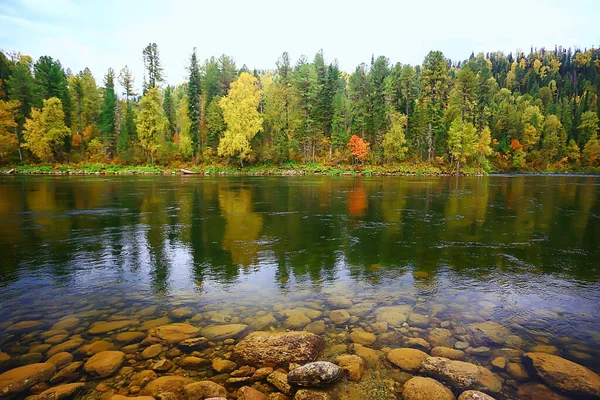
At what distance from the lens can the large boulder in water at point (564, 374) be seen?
5258mm

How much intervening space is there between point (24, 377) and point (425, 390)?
6180 mm

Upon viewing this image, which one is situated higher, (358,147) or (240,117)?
(240,117)

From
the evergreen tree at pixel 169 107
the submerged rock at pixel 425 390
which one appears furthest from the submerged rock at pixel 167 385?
the evergreen tree at pixel 169 107

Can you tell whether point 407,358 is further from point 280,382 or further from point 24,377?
point 24,377

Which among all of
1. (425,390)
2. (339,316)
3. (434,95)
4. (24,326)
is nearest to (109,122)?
(434,95)

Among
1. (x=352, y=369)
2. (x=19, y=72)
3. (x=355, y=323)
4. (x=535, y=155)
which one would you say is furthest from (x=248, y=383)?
(x=535, y=155)

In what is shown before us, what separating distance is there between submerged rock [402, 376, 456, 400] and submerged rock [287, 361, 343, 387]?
106cm

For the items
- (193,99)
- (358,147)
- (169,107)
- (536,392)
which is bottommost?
(536,392)

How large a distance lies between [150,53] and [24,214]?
216 ft

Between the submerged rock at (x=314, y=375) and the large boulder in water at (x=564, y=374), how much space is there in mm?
3377

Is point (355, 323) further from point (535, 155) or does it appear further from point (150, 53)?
point (535, 155)

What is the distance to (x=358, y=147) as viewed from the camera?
2904 inches

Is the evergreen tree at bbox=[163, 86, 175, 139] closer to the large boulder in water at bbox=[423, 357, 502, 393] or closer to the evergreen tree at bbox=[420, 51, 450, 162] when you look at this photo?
the evergreen tree at bbox=[420, 51, 450, 162]

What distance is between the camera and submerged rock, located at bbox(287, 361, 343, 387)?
5.27 meters
